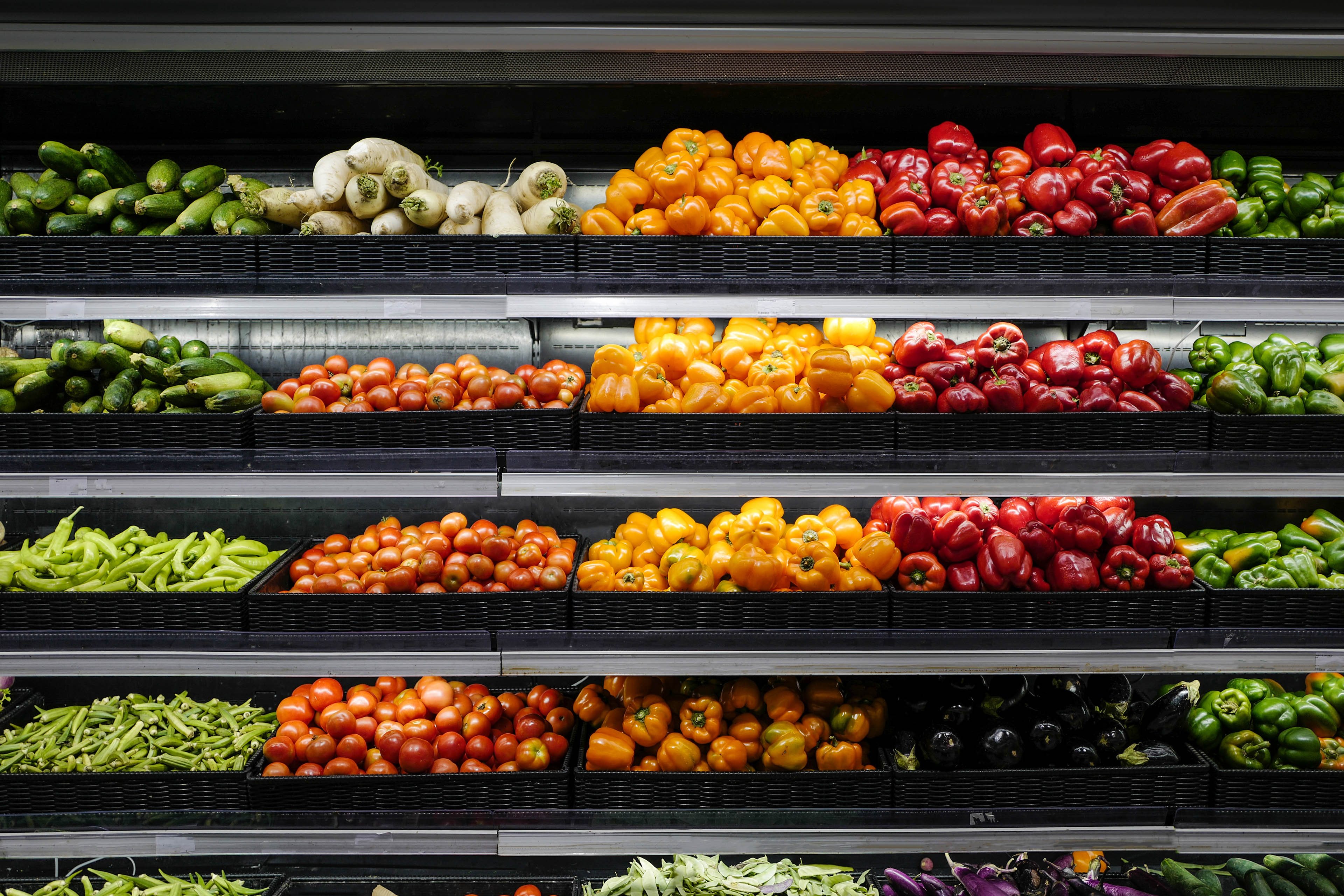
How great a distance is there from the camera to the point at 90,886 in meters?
2.27

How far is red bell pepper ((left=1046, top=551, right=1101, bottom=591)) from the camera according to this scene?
7.47ft

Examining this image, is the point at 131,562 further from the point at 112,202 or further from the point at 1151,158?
the point at 1151,158

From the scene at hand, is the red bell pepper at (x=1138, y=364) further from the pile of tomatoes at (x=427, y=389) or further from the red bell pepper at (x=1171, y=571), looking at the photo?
the pile of tomatoes at (x=427, y=389)

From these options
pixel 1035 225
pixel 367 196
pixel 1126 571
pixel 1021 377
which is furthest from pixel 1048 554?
pixel 367 196

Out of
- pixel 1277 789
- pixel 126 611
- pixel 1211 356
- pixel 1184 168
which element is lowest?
pixel 1277 789

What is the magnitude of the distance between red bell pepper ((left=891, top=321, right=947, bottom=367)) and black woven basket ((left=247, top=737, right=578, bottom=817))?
163cm

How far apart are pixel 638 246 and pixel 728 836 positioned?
68.7 inches

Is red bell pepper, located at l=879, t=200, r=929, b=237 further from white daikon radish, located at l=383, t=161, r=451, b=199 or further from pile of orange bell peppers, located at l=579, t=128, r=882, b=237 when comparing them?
white daikon radish, located at l=383, t=161, r=451, b=199

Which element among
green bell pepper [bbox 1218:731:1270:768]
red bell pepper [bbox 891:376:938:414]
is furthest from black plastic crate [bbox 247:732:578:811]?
green bell pepper [bbox 1218:731:1270:768]

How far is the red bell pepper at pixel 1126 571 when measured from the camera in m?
2.30

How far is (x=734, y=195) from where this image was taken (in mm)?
2436

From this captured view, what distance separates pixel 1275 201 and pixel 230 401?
3381 mm

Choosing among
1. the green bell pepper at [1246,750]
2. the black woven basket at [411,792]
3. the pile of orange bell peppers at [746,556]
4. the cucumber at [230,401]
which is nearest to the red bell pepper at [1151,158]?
the pile of orange bell peppers at [746,556]

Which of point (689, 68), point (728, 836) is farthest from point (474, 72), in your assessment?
point (728, 836)
